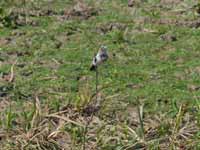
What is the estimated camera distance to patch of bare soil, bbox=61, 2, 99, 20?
7.50 m

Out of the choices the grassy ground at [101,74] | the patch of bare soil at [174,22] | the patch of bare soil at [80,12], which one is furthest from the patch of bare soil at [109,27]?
the patch of bare soil at [80,12]

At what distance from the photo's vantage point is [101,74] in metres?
6.16

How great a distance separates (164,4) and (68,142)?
306 cm

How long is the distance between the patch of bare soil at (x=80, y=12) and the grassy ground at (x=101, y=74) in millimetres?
11

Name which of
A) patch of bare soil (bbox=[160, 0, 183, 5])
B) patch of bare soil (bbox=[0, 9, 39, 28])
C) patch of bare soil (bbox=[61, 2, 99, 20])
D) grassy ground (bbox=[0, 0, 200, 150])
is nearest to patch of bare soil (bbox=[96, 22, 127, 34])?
grassy ground (bbox=[0, 0, 200, 150])

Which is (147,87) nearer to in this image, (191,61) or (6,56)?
(191,61)

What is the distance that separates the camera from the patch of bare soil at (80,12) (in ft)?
24.6

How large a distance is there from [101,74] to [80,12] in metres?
1.59

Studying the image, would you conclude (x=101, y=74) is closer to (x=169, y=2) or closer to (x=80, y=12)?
(x=80, y=12)

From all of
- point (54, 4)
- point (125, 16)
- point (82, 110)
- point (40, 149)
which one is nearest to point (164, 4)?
point (125, 16)

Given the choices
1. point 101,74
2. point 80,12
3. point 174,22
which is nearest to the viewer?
point 101,74

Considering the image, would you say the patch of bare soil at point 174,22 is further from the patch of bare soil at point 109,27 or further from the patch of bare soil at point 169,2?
the patch of bare soil at point 169,2

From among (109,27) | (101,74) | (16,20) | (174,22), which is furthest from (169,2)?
(101,74)

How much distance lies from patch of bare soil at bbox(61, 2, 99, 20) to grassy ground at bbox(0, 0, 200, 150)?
0.04 feet
